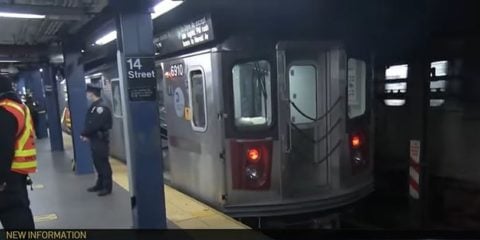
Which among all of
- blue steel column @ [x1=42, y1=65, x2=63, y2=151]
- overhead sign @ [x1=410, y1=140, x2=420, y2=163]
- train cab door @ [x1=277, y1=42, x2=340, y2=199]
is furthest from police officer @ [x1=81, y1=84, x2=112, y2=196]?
blue steel column @ [x1=42, y1=65, x2=63, y2=151]

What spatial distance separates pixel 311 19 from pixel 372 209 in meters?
3.03

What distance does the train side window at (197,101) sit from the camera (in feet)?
14.9

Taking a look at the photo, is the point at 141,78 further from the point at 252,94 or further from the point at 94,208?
the point at 94,208

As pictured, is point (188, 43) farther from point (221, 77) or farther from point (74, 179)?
point (74, 179)

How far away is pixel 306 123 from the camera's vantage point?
15.2 feet

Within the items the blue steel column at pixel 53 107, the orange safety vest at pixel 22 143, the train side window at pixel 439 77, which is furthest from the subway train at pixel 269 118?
the blue steel column at pixel 53 107

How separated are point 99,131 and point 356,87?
11.1 ft

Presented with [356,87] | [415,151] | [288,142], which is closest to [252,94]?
[288,142]

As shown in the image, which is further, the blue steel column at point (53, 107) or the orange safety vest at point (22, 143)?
the blue steel column at point (53, 107)

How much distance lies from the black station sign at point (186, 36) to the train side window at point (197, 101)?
1.19 feet

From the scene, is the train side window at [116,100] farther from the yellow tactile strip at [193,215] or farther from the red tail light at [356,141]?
the red tail light at [356,141]

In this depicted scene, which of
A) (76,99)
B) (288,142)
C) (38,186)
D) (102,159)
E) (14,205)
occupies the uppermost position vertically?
(76,99)

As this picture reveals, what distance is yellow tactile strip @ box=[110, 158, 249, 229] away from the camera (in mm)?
3895

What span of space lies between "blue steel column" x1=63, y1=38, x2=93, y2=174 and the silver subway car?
2.61m
